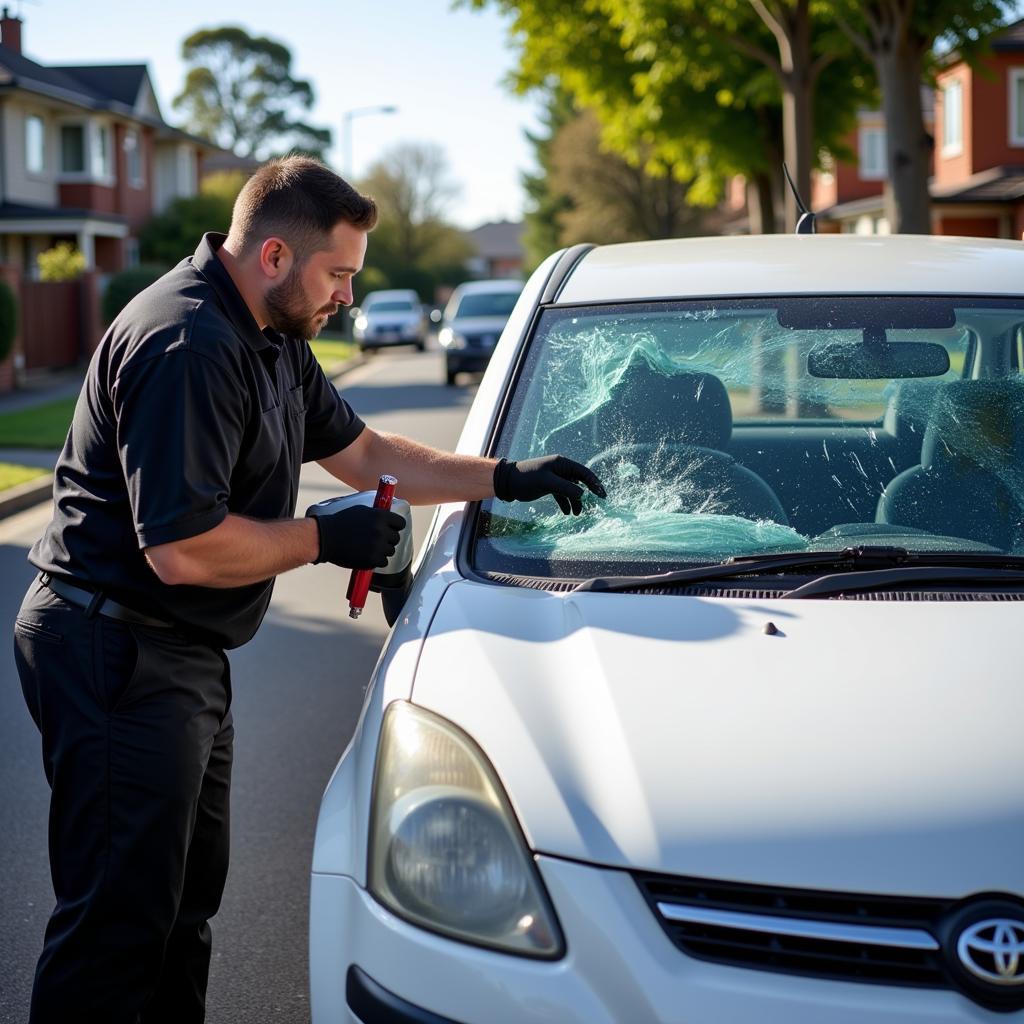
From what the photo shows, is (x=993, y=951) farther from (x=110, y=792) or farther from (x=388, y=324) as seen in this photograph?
(x=388, y=324)

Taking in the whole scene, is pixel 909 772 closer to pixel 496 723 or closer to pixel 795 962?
pixel 795 962

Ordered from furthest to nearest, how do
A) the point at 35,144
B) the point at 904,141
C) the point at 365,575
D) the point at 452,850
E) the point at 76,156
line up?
the point at 76,156 < the point at 35,144 < the point at 904,141 < the point at 365,575 < the point at 452,850

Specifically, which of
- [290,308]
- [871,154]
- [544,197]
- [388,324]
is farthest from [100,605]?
[544,197]

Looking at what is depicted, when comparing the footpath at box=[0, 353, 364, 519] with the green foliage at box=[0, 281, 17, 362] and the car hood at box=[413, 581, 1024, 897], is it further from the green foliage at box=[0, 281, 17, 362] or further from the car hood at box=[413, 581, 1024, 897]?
the car hood at box=[413, 581, 1024, 897]

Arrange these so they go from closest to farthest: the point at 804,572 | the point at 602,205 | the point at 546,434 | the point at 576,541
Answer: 1. the point at 804,572
2. the point at 576,541
3. the point at 546,434
4. the point at 602,205

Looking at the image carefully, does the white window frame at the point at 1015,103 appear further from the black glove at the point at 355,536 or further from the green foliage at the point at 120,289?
the black glove at the point at 355,536

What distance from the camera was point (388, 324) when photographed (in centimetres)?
4194

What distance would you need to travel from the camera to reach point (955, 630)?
8.37ft

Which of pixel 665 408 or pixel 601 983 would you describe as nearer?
Answer: pixel 601 983

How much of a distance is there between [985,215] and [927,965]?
1464 inches

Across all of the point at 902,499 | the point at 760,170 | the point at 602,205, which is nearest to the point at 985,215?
the point at 760,170

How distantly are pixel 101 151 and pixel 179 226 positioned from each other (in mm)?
4498

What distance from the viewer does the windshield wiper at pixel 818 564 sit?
9.04ft

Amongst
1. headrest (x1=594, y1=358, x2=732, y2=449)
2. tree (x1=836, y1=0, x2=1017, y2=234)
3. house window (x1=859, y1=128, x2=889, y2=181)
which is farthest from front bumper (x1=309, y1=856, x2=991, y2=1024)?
house window (x1=859, y1=128, x2=889, y2=181)
